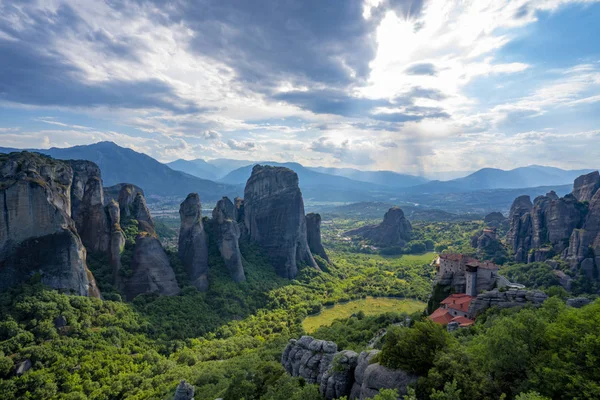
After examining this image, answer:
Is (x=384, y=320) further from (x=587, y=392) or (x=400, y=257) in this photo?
(x=400, y=257)

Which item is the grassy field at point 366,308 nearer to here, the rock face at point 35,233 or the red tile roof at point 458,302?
the red tile roof at point 458,302

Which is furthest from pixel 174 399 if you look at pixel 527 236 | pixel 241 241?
pixel 527 236

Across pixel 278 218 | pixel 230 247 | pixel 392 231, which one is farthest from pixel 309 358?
pixel 392 231

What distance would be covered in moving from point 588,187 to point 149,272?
12732 cm

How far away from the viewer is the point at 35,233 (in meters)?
40.9

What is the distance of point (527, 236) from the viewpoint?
9819cm

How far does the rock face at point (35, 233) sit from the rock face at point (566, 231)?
3854 inches

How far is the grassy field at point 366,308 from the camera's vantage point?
68375 millimetres

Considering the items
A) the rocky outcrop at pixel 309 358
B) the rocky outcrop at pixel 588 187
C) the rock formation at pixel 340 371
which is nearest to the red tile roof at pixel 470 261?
the rocky outcrop at pixel 309 358

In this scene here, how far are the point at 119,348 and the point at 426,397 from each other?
40.1 meters

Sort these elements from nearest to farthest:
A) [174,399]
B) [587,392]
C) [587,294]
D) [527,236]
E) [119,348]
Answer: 1. [587,392]
2. [174,399]
3. [119,348]
4. [587,294]
5. [527,236]

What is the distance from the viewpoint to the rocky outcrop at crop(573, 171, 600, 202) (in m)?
96.7

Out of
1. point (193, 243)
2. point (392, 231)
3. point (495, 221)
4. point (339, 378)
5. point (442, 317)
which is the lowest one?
point (392, 231)

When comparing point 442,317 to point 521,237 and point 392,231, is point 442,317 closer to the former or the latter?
point 521,237
